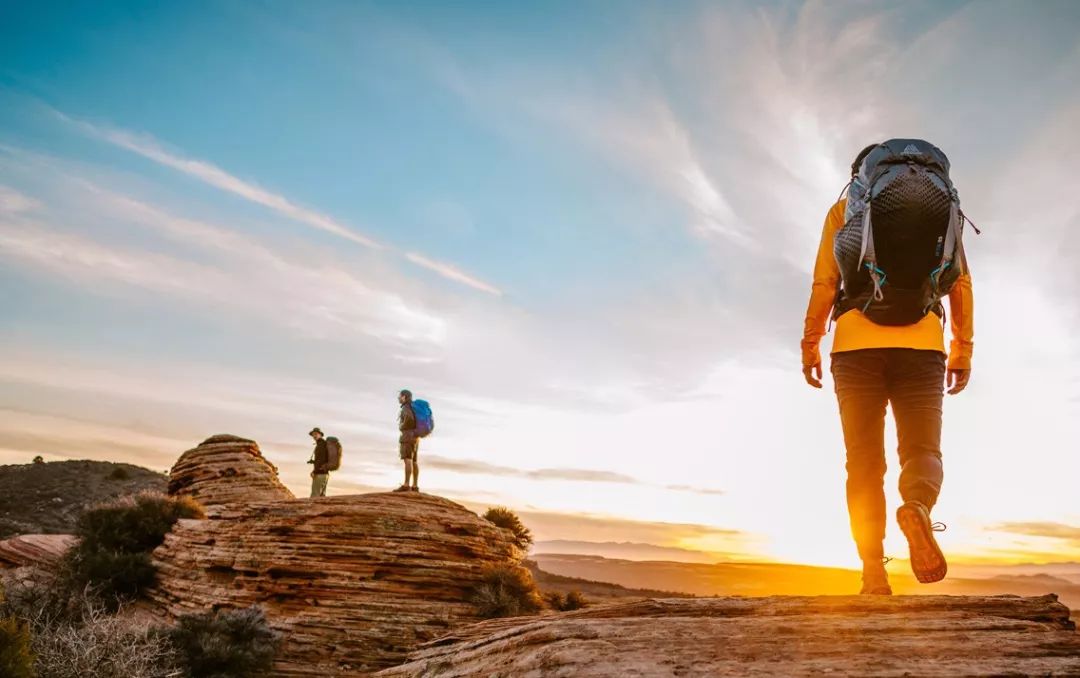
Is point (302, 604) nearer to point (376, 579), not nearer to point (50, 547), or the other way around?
point (376, 579)

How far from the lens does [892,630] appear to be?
3891mm

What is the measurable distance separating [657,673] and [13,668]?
7806mm

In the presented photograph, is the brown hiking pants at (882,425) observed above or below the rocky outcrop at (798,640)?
above

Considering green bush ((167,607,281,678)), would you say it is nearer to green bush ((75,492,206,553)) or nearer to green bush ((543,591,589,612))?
green bush ((75,492,206,553))

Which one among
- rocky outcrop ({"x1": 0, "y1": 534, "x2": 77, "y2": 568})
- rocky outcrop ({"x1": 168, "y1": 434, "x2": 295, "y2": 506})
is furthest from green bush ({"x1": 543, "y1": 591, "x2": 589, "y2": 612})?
rocky outcrop ({"x1": 0, "y1": 534, "x2": 77, "y2": 568})

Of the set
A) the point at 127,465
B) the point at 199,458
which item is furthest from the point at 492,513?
the point at 127,465

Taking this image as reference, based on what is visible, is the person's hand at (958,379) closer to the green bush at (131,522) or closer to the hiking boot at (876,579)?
the hiking boot at (876,579)

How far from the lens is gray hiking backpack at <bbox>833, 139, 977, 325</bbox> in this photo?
455 cm

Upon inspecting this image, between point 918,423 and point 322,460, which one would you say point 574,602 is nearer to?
point 322,460

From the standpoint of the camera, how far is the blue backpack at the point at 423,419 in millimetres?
18094

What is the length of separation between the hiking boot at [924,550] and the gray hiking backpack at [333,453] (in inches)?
746

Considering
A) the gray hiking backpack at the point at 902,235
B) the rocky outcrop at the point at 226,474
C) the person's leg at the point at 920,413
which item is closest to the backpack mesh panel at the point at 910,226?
the gray hiking backpack at the point at 902,235

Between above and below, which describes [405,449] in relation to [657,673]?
above

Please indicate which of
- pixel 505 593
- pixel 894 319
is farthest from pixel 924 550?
pixel 505 593
